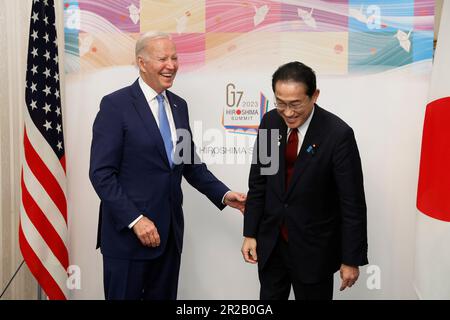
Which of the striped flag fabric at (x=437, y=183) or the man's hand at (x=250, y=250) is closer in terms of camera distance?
the man's hand at (x=250, y=250)

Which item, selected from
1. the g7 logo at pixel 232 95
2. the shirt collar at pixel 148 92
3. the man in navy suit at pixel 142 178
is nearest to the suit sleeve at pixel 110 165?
the man in navy suit at pixel 142 178

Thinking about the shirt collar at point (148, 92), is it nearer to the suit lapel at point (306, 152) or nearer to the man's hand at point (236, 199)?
the man's hand at point (236, 199)

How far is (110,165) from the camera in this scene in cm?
238

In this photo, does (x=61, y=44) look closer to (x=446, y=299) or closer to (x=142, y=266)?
(x=142, y=266)

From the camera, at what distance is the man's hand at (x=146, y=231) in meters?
2.35

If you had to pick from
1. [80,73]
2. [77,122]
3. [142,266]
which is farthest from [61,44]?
[142,266]

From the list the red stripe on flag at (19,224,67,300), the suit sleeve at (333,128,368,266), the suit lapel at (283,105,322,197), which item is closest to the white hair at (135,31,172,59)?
the suit lapel at (283,105,322,197)

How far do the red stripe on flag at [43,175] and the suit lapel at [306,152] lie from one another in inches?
54.4

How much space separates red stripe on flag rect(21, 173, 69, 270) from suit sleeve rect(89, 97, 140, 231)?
680mm

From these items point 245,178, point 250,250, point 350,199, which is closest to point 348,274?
point 350,199

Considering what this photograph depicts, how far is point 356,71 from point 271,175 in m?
1.06

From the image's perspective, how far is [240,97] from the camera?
3094mm

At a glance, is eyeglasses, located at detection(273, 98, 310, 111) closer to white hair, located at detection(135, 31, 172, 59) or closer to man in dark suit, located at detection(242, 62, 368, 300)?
man in dark suit, located at detection(242, 62, 368, 300)

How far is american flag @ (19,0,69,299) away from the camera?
2852mm
